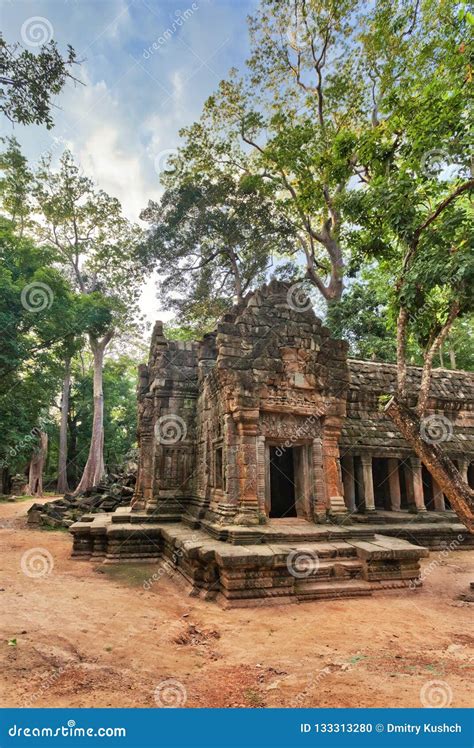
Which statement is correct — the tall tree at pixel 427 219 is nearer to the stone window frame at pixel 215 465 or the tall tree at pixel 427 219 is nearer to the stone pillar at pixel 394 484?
the stone window frame at pixel 215 465

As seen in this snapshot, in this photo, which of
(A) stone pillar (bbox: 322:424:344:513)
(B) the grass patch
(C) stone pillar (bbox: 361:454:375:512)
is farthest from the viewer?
(C) stone pillar (bbox: 361:454:375:512)

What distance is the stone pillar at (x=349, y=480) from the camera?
38.0 feet

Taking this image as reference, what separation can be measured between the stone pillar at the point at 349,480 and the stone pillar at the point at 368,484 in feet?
1.08

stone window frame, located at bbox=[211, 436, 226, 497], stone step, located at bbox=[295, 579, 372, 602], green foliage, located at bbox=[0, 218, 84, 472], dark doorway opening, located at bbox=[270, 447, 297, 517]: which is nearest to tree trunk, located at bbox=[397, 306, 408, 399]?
stone step, located at bbox=[295, 579, 372, 602]

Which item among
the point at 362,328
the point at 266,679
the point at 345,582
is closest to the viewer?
the point at 266,679

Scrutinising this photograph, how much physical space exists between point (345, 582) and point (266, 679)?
11.1 feet

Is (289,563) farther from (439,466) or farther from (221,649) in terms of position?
(439,466)

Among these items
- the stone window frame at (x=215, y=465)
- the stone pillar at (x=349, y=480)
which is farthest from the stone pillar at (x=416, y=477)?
the stone window frame at (x=215, y=465)

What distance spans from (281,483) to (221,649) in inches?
293

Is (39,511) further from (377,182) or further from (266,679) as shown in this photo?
(377,182)

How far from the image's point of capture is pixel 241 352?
863 centimetres

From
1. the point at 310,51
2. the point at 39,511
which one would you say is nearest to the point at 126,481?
the point at 39,511

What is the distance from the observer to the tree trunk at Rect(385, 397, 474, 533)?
22.8ft

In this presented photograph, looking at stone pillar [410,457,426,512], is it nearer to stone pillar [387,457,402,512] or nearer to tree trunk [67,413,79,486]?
stone pillar [387,457,402,512]
